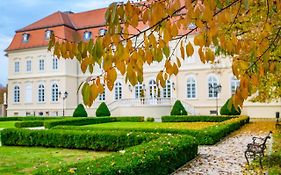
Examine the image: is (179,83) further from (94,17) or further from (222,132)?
(222,132)

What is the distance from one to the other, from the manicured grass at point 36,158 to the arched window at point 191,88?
767 inches

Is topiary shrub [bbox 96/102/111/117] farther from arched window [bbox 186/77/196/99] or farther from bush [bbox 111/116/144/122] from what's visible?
arched window [bbox 186/77/196/99]

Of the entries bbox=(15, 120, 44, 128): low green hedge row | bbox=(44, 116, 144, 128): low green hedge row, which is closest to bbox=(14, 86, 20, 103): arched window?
bbox=(15, 120, 44, 128): low green hedge row

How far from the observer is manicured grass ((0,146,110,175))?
8.07m

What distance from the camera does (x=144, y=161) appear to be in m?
5.63

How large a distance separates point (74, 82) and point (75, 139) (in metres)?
23.3

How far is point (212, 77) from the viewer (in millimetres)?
29016

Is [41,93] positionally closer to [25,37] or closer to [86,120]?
[25,37]

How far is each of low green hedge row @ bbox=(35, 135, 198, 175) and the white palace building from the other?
810 inches

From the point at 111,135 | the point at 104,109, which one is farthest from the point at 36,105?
the point at 111,135

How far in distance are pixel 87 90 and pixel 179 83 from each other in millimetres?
28639

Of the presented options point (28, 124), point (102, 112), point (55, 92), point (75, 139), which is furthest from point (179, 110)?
point (75, 139)

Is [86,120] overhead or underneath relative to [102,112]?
underneath

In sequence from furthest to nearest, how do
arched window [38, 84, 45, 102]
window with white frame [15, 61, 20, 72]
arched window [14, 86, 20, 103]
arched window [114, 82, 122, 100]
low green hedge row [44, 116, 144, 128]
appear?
arched window [14, 86, 20, 103]
window with white frame [15, 61, 20, 72]
arched window [38, 84, 45, 102]
arched window [114, 82, 122, 100]
low green hedge row [44, 116, 144, 128]
